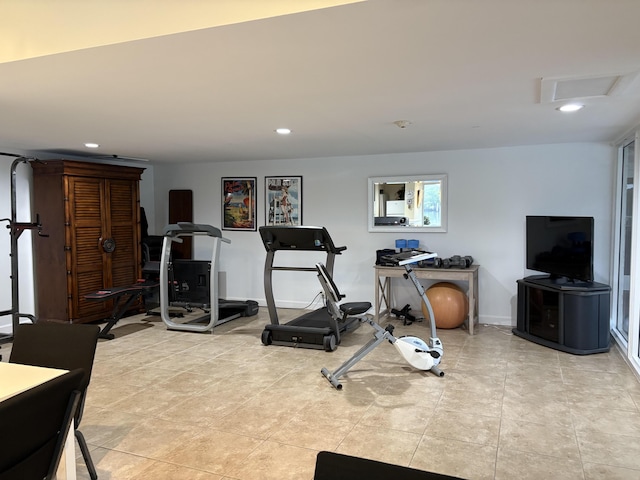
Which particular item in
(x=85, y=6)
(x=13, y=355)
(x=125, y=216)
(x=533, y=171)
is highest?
(x=85, y=6)

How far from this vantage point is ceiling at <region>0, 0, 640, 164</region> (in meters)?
1.90

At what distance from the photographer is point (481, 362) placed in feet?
14.5

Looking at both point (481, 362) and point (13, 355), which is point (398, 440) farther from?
point (13, 355)

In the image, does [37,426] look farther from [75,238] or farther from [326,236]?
[75,238]

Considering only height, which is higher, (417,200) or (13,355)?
(417,200)

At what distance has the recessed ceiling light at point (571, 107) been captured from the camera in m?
3.43

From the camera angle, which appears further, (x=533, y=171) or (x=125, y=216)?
(x=125, y=216)

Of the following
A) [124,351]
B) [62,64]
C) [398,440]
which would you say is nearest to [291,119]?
[62,64]

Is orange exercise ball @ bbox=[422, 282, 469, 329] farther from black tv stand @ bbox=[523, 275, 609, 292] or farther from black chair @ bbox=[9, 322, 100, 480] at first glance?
black chair @ bbox=[9, 322, 100, 480]

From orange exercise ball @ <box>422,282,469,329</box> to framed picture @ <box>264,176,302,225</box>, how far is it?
90.0 inches

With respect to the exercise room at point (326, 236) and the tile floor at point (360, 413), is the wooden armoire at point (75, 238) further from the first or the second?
the tile floor at point (360, 413)

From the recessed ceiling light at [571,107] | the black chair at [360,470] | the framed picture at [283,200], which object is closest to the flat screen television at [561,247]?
the recessed ceiling light at [571,107]

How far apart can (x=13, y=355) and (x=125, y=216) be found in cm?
424

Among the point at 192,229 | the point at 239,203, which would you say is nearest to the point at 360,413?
the point at 192,229
